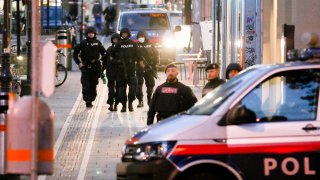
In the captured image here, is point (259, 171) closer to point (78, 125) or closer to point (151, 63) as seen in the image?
point (78, 125)

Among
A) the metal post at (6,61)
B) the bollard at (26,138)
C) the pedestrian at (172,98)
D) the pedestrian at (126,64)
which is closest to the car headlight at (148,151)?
the bollard at (26,138)

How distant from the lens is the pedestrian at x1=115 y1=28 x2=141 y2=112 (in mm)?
22188

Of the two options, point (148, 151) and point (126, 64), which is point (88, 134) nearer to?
point (126, 64)

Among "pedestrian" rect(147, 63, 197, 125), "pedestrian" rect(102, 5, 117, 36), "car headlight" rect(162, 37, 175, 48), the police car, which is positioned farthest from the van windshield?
the police car

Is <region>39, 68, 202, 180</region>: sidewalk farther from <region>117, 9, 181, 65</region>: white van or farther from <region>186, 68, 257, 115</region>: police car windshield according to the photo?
<region>117, 9, 181, 65</region>: white van

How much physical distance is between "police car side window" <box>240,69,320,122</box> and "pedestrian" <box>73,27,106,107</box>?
12579 mm

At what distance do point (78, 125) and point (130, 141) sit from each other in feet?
31.6

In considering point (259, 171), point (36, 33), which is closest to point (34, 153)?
point (36, 33)

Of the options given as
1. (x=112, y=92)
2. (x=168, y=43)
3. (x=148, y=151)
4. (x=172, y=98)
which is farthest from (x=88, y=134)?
(x=168, y=43)

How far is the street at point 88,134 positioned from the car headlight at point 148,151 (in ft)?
10.9

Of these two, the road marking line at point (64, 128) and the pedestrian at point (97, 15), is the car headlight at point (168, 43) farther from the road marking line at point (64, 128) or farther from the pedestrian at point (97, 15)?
the pedestrian at point (97, 15)

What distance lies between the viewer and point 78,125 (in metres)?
20.4

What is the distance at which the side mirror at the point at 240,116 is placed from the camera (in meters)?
10.3

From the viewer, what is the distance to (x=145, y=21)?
35.9 meters
